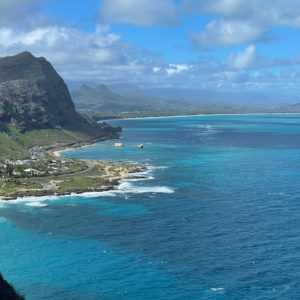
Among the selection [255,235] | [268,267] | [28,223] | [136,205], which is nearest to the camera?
[268,267]

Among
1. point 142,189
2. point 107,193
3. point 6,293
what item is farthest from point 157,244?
point 142,189

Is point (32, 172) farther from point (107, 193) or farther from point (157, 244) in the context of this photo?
point (157, 244)

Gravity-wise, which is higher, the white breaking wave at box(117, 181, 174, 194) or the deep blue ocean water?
the white breaking wave at box(117, 181, 174, 194)

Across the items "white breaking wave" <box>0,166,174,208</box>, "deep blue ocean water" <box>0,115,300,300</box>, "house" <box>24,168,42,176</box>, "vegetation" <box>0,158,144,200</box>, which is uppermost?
"house" <box>24,168,42,176</box>

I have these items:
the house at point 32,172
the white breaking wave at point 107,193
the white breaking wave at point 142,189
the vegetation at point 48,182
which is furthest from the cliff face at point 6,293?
the house at point 32,172

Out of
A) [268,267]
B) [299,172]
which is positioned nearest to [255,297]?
[268,267]

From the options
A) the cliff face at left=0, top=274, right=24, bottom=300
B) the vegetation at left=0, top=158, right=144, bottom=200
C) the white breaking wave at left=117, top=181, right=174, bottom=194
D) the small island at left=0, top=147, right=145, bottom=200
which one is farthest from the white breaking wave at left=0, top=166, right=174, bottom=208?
the cliff face at left=0, top=274, right=24, bottom=300

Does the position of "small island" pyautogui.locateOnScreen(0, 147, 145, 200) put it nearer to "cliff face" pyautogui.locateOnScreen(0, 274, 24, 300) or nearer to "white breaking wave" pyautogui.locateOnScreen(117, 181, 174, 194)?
"white breaking wave" pyautogui.locateOnScreen(117, 181, 174, 194)

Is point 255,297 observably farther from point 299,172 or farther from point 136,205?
point 299,172

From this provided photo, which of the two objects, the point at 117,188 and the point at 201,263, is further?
the point at 117,188

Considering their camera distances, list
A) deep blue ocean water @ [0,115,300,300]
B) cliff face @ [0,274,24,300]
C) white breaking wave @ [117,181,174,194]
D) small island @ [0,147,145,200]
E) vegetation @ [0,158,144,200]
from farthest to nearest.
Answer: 1. vegetation @ [0,158,144,200]
2. small island @ [0,147,145,200]
3. white breaking wave @ [117,181,174,194]
4. deep blue ocean water @ [0,115,300,300]
5. cliff face @ [0,274,24,300]

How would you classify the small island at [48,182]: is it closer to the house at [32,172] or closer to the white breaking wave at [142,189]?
the house at [32,172]
